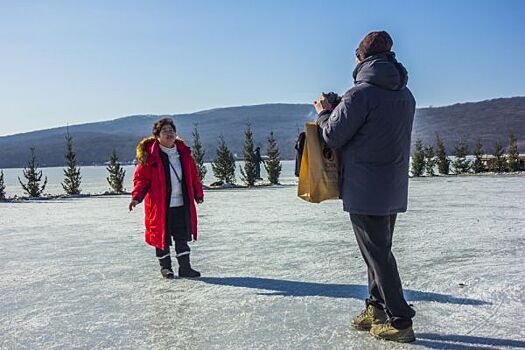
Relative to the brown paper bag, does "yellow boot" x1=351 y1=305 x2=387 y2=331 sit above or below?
below

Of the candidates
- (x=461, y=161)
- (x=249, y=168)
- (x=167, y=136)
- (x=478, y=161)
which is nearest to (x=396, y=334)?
(x=167, y=136)

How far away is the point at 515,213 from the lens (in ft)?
28.7

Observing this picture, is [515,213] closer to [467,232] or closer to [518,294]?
[467,232]

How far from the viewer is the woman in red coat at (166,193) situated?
4758mm

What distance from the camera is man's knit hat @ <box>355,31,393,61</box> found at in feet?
9.18

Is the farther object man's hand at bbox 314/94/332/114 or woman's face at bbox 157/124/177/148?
woman's face at bbox 157/124/177/148

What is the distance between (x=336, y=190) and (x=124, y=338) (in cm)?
152

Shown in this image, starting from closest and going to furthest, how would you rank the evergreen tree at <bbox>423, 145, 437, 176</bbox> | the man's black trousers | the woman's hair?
the man's black trousers → the woman's hair → the evergreen tree at <bbox>423, 145, 437, 176</bbox>

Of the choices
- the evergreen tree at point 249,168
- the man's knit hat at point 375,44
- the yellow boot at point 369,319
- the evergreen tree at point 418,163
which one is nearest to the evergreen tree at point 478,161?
the evergreen tree at point 418,163

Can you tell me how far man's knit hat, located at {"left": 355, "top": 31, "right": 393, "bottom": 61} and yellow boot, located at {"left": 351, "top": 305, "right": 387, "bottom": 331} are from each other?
145 cm

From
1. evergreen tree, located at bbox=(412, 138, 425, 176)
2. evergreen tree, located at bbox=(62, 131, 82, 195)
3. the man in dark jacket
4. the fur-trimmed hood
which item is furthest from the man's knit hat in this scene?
evergreen tree, located at bbox=(412, 138, 425, 176)

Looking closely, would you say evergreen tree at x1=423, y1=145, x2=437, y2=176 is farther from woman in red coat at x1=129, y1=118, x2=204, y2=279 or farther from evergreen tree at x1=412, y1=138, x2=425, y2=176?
woman in red coat at x1=129, y1=118, x2=204, y2=279

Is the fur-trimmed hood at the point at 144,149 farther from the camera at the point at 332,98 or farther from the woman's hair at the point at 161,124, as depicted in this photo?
the camera at the point at 332,98

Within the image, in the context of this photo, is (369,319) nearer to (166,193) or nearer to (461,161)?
(166,193)
